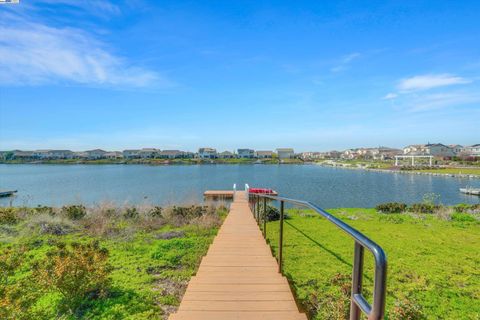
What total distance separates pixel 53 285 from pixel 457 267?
279 inches

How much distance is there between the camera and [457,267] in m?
5.62

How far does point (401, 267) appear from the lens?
5.45m

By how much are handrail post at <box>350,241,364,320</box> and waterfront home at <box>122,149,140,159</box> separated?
109m

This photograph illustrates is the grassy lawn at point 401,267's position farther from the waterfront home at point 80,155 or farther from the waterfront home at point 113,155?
the waterfront home at point 80,155

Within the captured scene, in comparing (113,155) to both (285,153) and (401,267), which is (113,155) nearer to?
(285,153)

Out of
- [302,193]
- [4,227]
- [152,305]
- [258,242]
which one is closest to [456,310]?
[258,242]

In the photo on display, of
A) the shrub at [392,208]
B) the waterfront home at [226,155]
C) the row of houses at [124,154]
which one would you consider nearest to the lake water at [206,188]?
the shrub at [392,208]

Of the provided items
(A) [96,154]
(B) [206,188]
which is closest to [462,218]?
(B) [206,188]

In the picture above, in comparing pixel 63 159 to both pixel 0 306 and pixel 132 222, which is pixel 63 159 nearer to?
pixel 132 222

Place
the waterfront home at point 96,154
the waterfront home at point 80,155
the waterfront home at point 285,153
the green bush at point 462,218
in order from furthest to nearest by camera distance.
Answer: the waterfront home at point 285,153
the waterfront home at point 96,154
the waterfront home at point 80,155
the green bush at point 462,218

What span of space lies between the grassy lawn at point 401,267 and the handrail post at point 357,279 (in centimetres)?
23

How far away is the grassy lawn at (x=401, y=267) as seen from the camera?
372 centimetres

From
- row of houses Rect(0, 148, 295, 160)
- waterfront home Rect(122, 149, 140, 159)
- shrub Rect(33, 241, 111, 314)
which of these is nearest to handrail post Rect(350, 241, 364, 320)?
shrub Rect(33, 241, 111, 314)

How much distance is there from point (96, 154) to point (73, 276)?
385ft
